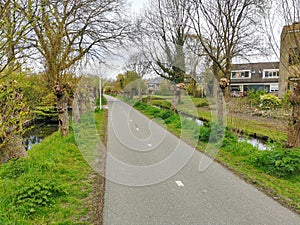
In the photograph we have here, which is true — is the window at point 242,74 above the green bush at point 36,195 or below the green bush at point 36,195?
above

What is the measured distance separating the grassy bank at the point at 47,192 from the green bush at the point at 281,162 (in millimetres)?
4228

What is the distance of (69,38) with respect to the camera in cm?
1224

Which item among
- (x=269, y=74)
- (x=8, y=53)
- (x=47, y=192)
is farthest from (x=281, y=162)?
(x=269, y=74)

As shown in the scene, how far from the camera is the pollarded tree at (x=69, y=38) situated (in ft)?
31.9

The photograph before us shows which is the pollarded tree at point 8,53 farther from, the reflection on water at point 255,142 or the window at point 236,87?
the window at point 236,87

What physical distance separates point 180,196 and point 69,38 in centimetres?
943

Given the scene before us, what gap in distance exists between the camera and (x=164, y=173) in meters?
6.82

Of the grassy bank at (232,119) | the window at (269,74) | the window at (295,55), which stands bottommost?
the grassy bank at (232,119)

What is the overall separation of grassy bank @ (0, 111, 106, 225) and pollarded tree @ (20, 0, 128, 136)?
10.5ft

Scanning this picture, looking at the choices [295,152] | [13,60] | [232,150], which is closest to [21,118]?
[13,60]

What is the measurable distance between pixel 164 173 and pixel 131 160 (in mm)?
1570

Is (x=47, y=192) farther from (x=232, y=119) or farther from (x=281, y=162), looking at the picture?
(x=232, y=119)

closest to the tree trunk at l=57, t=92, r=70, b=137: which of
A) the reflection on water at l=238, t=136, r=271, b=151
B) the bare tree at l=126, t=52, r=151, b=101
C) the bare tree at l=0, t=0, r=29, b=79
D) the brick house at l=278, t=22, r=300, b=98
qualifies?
the reflection on water at l=238, t=136, r=271, b=151

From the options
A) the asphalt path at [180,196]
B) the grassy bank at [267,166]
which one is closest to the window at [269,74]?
the grassy bank at [267,166]
